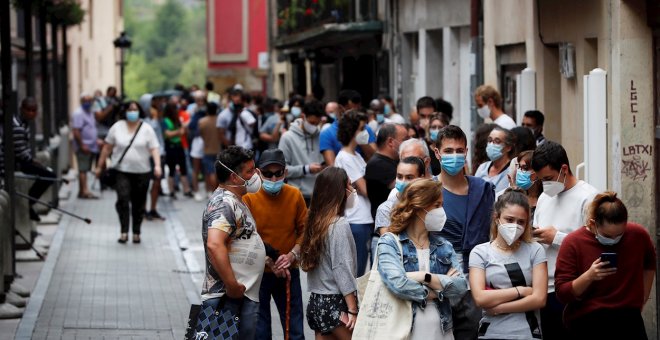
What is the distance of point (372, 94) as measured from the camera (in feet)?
99.7

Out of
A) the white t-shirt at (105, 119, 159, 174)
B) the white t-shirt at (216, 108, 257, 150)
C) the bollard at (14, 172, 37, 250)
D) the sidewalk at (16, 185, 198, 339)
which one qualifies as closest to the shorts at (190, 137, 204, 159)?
the white t-shirt at (216, 108, 257, 150)

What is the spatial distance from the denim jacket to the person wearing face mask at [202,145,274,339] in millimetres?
1319

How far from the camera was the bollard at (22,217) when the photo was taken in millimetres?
17969

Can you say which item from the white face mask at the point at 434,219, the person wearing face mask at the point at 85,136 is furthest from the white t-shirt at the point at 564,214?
the person wearing face mask at the point at 85,136

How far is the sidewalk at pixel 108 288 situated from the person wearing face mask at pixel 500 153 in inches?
120

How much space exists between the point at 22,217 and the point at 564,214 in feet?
32.7

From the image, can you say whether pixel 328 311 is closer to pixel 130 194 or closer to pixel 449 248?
pixel 449 248

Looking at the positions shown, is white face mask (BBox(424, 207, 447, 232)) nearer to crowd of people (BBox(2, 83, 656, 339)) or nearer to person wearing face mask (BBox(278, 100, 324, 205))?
crowd of people (BBox(2, 83, 656, 339))

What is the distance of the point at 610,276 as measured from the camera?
8406mm

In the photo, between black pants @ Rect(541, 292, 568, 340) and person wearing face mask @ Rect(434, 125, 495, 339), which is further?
person wearing face mask @ Rect(434, 125, 495, 339)

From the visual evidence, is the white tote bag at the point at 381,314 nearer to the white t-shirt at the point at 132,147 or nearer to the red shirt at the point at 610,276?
the red shirt at the point at 610,276

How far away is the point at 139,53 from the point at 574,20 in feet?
504

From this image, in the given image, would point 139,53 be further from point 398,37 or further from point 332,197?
point 332,197

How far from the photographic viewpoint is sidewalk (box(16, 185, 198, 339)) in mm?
13242
